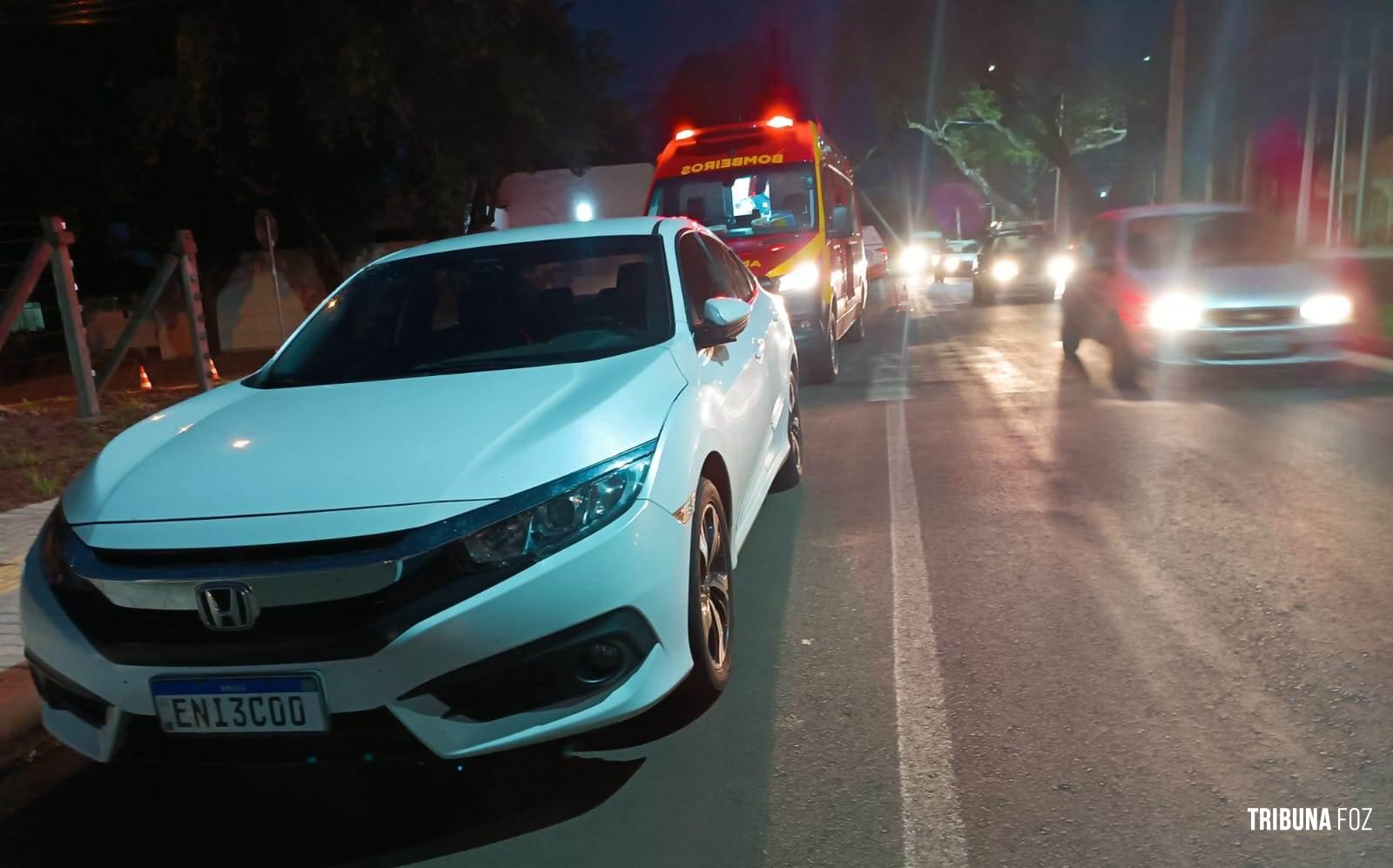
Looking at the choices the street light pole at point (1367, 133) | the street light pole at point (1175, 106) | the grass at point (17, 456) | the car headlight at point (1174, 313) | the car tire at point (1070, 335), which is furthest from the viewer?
the street light pole at point (1367, 133)

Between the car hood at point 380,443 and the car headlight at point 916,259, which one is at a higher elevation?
the car hood at point 380,443

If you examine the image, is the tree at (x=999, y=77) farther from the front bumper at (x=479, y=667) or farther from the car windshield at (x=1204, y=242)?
the front bumper at (x=479, y=667)

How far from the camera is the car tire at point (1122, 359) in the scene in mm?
9742

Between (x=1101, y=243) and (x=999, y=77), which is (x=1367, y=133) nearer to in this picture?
(x=999, y=77)

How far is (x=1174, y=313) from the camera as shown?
912 centimetres

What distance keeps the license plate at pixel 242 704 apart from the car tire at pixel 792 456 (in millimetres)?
3796

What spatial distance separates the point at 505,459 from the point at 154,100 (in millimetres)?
14746

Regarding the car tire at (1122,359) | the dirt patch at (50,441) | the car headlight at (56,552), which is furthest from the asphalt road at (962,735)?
the dirt patch at (50,441)

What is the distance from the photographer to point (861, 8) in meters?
36.8

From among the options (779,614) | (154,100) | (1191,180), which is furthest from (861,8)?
(779,614)

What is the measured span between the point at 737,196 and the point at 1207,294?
201 inches

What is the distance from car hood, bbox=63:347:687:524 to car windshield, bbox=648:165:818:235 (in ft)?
27.1

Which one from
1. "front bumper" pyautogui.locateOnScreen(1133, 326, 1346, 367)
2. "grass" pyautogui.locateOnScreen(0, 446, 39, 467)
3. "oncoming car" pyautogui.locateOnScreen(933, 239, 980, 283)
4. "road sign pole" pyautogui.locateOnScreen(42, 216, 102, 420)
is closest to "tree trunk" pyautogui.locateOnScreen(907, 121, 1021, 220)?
"oncoming car" pyautogui.locateOnScreen(933, 239, 980, 283)

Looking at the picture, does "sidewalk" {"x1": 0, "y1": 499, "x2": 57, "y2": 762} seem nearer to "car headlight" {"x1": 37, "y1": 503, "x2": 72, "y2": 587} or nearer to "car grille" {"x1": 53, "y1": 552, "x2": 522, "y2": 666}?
"car headlight" {"x1": 37, "y1": 503, "x2": 72, "y2": 587}
